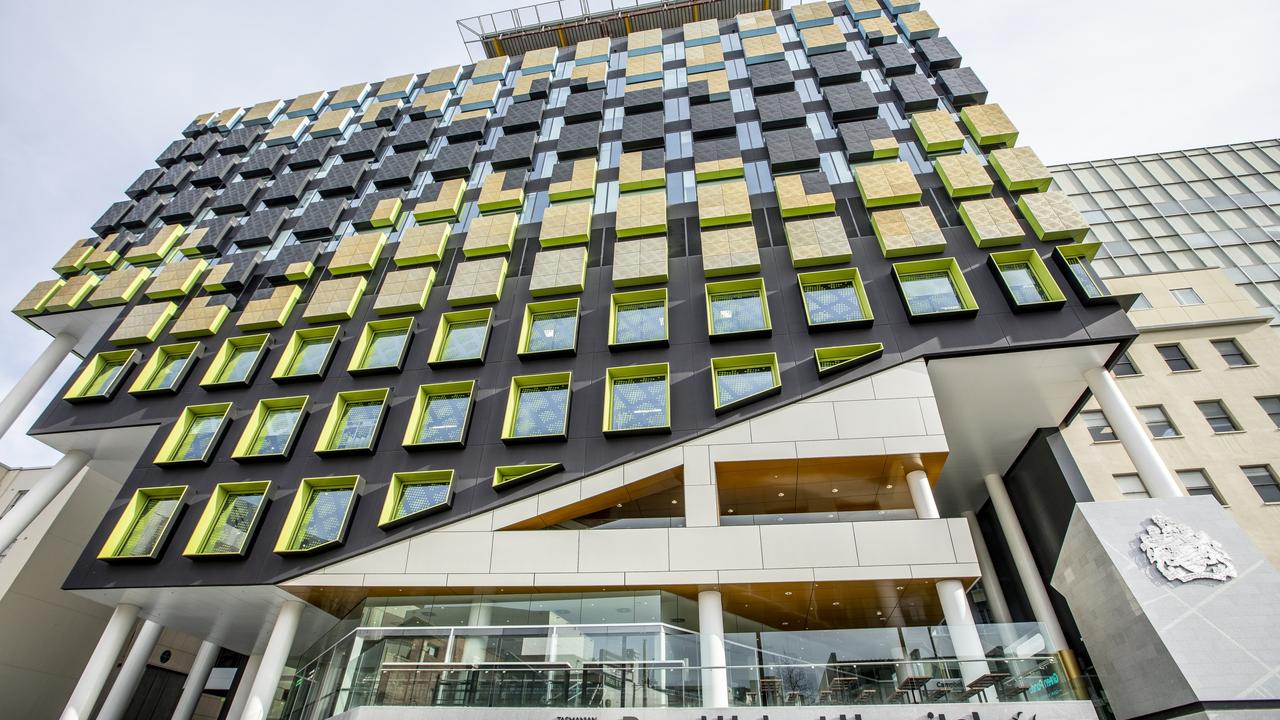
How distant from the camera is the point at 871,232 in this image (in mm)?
23781

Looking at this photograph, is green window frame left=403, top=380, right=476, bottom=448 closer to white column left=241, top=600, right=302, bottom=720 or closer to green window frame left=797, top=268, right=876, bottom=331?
white column left=241, top=600, right=302, bottom=720

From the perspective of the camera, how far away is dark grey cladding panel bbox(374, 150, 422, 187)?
3228cm

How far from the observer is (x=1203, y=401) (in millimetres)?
26062

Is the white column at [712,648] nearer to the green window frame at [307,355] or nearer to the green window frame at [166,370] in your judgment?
the green window frame at [307,355]

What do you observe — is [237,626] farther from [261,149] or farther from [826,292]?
[261,149]

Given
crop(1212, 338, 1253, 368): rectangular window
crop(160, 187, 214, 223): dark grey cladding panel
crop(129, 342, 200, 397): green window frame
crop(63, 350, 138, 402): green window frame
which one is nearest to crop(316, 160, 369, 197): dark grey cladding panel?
crop(160, 187, 214, 223): dark grey cladding panel

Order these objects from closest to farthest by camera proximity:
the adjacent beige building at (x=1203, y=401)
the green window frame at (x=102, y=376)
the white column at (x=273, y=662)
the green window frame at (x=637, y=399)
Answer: the white column at (x=273, y=662), the green window frame at (x=637, y=399), the adjacent beige building at (x=1203, y=401), the green window frame at (x=102, y=376)

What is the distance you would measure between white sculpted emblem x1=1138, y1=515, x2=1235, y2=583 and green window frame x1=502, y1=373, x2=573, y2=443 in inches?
607

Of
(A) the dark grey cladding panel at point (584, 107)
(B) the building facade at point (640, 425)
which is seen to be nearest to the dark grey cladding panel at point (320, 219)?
(B) the building facade at point (640, 425)

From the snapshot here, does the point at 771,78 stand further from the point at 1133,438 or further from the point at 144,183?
the point at 144,183

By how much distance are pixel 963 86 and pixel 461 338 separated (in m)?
25.3

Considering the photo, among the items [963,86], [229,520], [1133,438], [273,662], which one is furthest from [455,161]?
[1133,438]

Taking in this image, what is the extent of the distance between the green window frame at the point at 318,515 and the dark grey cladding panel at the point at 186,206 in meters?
23.1

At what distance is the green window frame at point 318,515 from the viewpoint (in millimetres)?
18781
